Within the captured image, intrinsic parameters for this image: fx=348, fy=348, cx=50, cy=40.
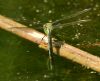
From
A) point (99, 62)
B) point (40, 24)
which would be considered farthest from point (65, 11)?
point (99, 62)

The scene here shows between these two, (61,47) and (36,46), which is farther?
(36,46)

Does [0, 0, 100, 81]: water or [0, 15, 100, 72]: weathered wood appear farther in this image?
[0, 0, 100, 81]: water

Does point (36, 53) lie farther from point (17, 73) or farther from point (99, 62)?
point (99, 62)

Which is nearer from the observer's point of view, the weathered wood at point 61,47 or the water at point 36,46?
the weathered wood at point 61,47
